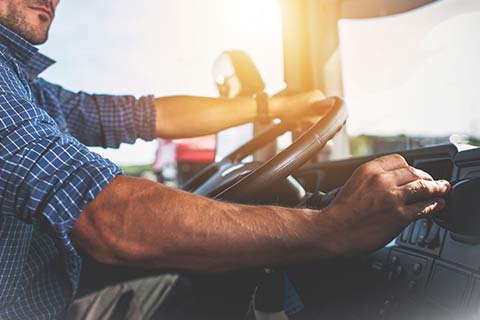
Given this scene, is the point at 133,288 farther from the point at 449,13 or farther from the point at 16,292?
the point at 449,13

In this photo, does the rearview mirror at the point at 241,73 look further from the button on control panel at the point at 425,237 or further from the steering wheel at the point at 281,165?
the button on control panel at the point at 425,237

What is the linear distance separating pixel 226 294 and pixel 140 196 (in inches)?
28.7

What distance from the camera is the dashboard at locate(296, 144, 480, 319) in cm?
83

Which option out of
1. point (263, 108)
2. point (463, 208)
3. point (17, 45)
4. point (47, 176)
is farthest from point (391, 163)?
point (263, 108)

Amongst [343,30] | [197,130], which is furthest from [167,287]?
[343,30]

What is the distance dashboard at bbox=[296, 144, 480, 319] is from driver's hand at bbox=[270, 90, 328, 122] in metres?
0.37

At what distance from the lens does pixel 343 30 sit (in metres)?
1.92

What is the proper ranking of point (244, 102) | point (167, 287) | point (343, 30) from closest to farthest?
point (167, 287)
point (244, 102)
point (343, 30)

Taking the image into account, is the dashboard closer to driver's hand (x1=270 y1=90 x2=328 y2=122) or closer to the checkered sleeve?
driver's hand (x1=270 y1=90 x2=328 y2=122)

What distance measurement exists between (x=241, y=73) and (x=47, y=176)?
117cm

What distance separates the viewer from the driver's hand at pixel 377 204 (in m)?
0.68

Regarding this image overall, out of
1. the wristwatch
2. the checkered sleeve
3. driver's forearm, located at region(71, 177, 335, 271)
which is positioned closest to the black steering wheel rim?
driver's forearm, located at region(71, 177, 335, 271)

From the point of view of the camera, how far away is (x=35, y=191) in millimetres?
689

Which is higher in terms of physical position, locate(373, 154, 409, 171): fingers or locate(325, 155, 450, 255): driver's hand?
locate(373, 154, 409, 171): fingers
